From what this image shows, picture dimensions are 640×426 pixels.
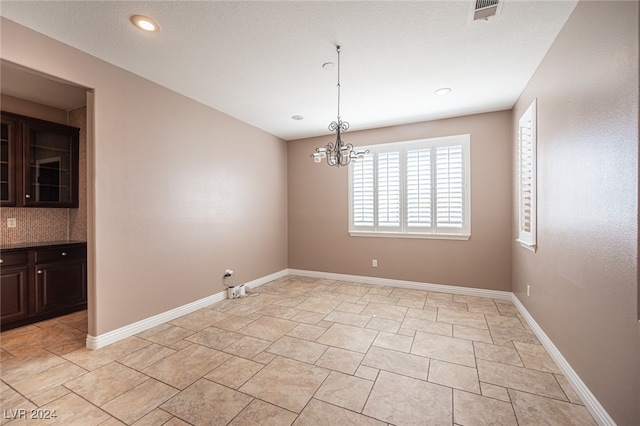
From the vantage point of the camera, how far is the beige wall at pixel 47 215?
352cm

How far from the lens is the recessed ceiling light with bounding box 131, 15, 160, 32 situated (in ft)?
7.00

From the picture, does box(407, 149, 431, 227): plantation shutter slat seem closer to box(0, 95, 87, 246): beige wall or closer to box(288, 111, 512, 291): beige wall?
box(288, 111, 512, 291): beige wall

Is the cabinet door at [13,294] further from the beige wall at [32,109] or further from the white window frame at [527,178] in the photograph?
the white window frame at [527,178]

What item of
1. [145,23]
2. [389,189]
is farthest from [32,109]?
[389,189]

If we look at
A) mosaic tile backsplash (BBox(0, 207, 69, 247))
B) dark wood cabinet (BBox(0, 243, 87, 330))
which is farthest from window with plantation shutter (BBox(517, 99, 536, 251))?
mosaic tile backsplash (BBox(0, 207, 69, 247))

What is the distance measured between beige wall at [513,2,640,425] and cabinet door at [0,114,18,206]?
18.3 ft

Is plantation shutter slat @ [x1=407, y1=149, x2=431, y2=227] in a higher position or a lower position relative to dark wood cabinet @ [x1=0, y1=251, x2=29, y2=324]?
higher

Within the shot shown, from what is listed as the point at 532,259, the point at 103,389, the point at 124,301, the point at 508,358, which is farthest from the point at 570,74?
the point at 124,301

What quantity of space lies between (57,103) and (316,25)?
12.9 feet

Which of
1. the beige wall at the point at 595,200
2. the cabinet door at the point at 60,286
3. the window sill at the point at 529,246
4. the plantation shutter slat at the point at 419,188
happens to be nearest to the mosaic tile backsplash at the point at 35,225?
the cabinet door at the point at 60,286

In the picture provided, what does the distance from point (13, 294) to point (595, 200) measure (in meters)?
5.42

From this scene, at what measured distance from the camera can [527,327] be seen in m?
3.10

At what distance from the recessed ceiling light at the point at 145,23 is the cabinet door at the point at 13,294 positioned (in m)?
3.00

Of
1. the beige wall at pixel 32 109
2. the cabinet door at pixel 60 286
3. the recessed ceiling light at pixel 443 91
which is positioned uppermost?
the recessed ceiling light at pixel 443 91
